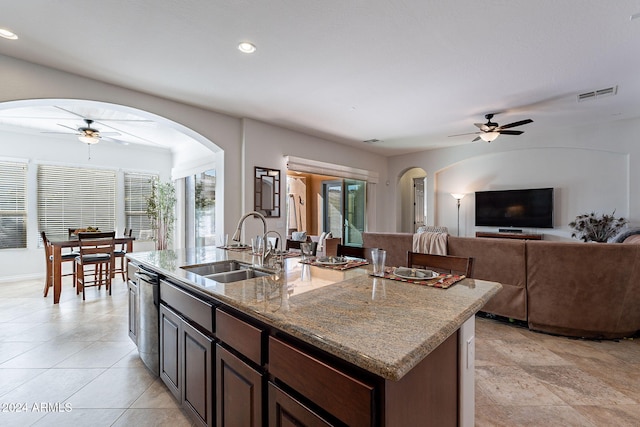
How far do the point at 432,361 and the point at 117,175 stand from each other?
7.17m

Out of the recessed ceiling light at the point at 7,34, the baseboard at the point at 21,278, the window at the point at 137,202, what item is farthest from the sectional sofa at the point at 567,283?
the baseboard at the point at 21,278

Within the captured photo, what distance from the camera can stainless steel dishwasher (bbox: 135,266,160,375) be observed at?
2.01 metres

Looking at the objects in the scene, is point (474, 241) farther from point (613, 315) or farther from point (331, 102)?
point (331, 102)

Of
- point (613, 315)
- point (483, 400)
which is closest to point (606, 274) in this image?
point (613, 315)

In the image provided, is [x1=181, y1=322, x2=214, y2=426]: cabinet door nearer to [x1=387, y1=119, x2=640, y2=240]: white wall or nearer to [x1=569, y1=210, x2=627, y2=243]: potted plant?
[x1=569, y1=210, x2=627, y2=243]: potted plant

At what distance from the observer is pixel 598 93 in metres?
3.59

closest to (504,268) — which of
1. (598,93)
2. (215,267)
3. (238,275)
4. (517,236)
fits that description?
(598,93)

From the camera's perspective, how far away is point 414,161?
23.7ft

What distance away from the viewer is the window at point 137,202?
6336 mm

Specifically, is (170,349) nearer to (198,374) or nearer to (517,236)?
(198,374)

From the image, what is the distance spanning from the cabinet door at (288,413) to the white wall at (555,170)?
641 centimetres

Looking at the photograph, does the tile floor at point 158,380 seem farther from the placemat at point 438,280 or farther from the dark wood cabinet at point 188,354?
the placemat at point 438,280

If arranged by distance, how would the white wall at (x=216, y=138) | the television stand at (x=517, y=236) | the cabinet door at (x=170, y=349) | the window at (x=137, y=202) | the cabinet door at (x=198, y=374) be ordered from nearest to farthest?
the cabinet door at (x=198, y=374), the cabinet door at (x=170, y=349), the white wall at (x=216, y=138), the television stand at (x=517, y=236), the window at (x=137, y=202)

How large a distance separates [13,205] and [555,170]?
10.1m
